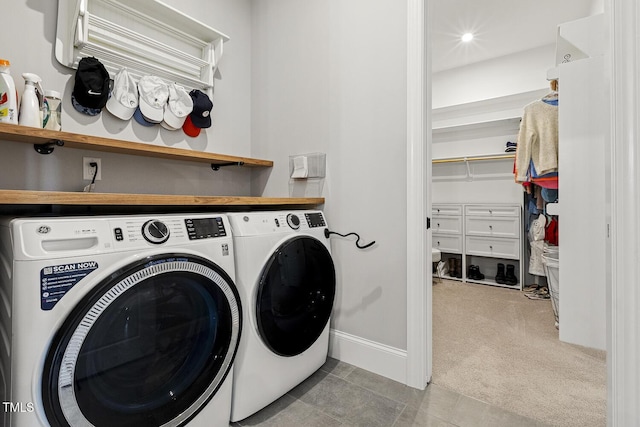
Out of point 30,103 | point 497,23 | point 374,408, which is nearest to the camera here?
point 30,103

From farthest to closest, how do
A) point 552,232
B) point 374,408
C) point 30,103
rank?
point 552,232, point 374,408, point 30,103

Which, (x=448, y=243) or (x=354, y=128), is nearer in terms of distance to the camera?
(x=354, y=128)

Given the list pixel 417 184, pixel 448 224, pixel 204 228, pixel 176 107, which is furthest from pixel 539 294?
pixel 176 107

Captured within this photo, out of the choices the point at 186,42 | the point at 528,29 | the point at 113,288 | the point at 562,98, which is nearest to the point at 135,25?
the point at 186,42

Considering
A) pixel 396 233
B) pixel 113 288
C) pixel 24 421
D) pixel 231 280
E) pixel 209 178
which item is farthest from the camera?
pixel 209 178

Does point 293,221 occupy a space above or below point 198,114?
below

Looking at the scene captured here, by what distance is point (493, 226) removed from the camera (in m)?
3.50

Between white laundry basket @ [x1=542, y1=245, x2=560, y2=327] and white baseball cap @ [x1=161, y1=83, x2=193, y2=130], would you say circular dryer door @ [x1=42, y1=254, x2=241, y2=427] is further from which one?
white laundry basket @ [x1=542, y1=245, x2=560, y2=327]

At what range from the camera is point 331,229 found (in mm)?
1845

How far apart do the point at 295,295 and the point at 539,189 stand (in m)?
2.79

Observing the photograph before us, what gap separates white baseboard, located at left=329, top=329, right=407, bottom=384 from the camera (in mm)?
1563

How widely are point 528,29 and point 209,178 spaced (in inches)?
137

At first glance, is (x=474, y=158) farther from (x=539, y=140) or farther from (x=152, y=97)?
(x=152, y=97)

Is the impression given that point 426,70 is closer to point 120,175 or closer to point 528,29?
point 120,175
